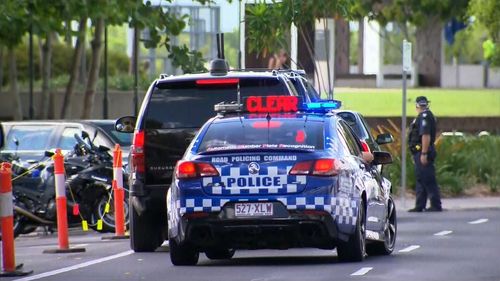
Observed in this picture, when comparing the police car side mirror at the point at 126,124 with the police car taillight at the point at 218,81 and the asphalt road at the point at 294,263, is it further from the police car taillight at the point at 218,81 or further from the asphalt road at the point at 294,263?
the police car taillight at the point at 218,81

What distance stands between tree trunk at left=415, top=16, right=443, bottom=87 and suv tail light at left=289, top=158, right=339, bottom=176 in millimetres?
60529

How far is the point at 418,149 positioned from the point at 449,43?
80.4 meters

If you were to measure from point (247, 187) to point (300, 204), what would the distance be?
510mm

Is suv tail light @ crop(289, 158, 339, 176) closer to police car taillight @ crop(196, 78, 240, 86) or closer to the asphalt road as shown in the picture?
the asphalt road

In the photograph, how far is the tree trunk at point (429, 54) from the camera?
78500 mm

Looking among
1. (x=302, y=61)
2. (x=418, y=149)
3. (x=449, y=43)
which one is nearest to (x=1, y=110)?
(x=302, y=61)

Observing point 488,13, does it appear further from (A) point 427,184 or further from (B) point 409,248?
(B) point 409,248

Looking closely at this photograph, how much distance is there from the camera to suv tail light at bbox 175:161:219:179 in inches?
608

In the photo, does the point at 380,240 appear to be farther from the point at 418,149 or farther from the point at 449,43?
the point at 449,43

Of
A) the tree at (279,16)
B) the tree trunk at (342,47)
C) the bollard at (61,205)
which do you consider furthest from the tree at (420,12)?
the bollard at (61,205)

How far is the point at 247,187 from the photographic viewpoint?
15.4 m

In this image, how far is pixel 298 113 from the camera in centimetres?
1639

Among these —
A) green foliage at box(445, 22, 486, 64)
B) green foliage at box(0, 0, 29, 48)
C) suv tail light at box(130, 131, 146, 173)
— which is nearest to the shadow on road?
suv tail light at box(130, 131, 146, 173)

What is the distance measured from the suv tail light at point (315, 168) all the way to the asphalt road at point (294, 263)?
886 millimetres
